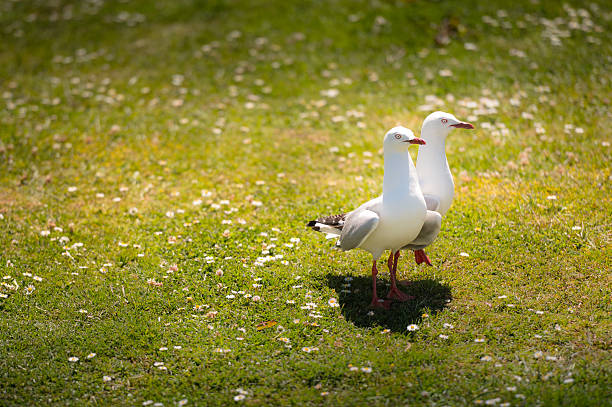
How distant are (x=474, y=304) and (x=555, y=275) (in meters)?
0.98

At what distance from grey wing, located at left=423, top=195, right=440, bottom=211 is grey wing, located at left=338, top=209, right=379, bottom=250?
751 mm

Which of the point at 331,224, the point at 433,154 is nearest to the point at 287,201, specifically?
the point at 331,224

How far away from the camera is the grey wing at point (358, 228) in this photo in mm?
5508

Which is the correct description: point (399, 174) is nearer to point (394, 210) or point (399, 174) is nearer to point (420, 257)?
point (394, 210)

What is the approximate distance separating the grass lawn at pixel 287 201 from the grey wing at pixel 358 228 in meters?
0.65

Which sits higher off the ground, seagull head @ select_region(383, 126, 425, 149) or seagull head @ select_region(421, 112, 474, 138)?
seagull head @ select_region(383, 126, 425, 149)

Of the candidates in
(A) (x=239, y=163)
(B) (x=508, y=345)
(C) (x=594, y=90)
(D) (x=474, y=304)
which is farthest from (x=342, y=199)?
(C) (x=594, y=90)

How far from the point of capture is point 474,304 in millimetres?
5824

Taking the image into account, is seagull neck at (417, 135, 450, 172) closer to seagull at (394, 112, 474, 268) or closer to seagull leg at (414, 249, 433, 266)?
seagull at (394, 112, 474, 268)

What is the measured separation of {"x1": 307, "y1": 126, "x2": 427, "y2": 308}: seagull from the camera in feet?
18.0

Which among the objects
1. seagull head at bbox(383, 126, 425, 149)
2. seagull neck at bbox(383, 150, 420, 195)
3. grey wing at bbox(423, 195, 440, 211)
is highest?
seagull head at bbox(383, 126, 425, 149)

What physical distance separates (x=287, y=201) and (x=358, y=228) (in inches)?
99.0

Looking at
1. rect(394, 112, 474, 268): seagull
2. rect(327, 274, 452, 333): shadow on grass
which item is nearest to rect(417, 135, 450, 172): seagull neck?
rect(394, 112, 474, 268): seagull

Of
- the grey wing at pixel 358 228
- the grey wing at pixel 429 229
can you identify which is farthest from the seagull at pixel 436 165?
the grey wing at pixel 358 228
